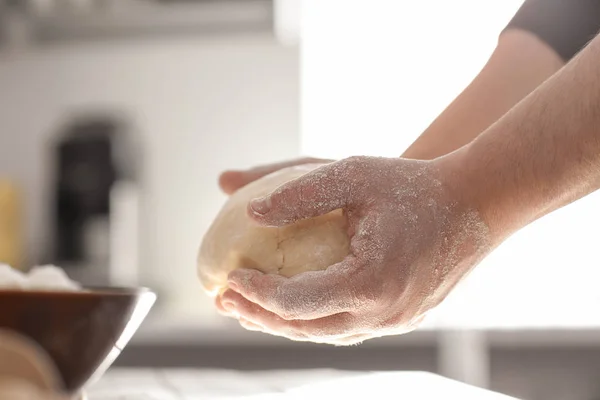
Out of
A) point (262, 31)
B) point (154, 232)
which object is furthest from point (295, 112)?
point (154, 232)

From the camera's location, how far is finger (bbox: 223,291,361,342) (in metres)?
0.84

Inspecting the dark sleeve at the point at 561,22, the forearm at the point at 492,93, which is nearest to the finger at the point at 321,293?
the forearm at the point at 492,93

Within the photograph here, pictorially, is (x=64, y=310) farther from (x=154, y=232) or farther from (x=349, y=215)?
(x=154, y=232)

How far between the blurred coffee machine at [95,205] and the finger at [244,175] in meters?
1.62

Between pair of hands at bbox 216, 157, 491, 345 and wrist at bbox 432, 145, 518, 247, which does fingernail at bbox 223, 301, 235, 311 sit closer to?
pair of hands at bbox 216, 157, 491, 345

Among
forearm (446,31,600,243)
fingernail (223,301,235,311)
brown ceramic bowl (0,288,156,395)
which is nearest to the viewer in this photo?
brown ceramic bowl (0,288,156,395)

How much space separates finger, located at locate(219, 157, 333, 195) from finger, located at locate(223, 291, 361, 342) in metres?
0.26

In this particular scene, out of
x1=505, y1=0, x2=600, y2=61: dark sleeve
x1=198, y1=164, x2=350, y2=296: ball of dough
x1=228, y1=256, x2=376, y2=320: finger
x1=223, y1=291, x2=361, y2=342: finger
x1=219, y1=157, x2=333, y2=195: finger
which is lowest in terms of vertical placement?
x1=223, y1=291, x2=361, y2=342: finger

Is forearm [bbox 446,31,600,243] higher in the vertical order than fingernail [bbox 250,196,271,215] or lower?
higher

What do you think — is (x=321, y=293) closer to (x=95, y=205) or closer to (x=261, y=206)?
(x=261, y=206)

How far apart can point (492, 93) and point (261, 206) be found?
57 centimetres

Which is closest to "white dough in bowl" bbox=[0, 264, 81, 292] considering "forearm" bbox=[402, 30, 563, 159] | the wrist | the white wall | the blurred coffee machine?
the wrist

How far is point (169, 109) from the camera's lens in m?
2.92

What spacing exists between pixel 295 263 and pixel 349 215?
0.10 m
